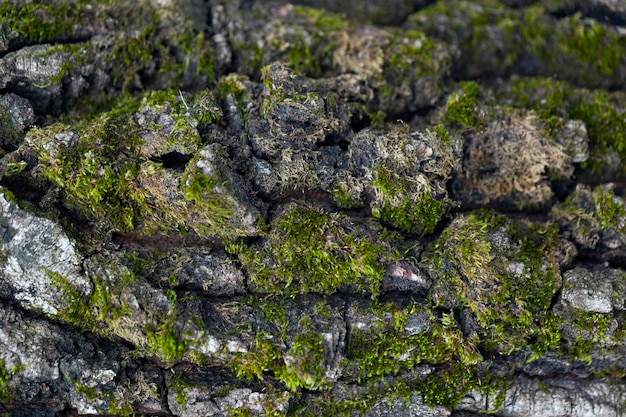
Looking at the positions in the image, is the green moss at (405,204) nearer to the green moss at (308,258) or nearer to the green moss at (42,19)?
the green moss at (308,258)

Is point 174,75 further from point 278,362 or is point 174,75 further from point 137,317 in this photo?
point 278,362

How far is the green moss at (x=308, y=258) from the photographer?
5270 millimetres

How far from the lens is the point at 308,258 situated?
17.3 feet

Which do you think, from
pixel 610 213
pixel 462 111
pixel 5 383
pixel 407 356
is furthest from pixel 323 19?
pixel 5 383

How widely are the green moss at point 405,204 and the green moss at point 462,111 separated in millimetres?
1065

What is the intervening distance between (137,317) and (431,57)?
4619 millimetres

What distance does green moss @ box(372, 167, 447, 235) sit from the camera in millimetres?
5457

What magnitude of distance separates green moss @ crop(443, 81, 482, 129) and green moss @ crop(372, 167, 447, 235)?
106cm

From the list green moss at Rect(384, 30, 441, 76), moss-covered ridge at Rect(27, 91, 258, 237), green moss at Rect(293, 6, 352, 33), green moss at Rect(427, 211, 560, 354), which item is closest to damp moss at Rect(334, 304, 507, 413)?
green moss at Rect(427, 211, 560, 354)

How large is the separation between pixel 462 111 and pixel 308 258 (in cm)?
259

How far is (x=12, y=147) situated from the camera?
17.8 ft

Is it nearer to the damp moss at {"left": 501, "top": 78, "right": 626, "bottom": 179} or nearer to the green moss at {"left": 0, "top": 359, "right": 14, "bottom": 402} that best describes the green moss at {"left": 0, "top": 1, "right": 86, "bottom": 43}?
the green moss at {"left": 0, "top": 359, "right": 14, "bottom": 402}

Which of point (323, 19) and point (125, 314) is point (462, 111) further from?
point (125, 314)

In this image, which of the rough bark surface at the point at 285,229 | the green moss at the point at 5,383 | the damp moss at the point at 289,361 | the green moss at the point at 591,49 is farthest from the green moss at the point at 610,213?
the green moss at the point at 5,383
